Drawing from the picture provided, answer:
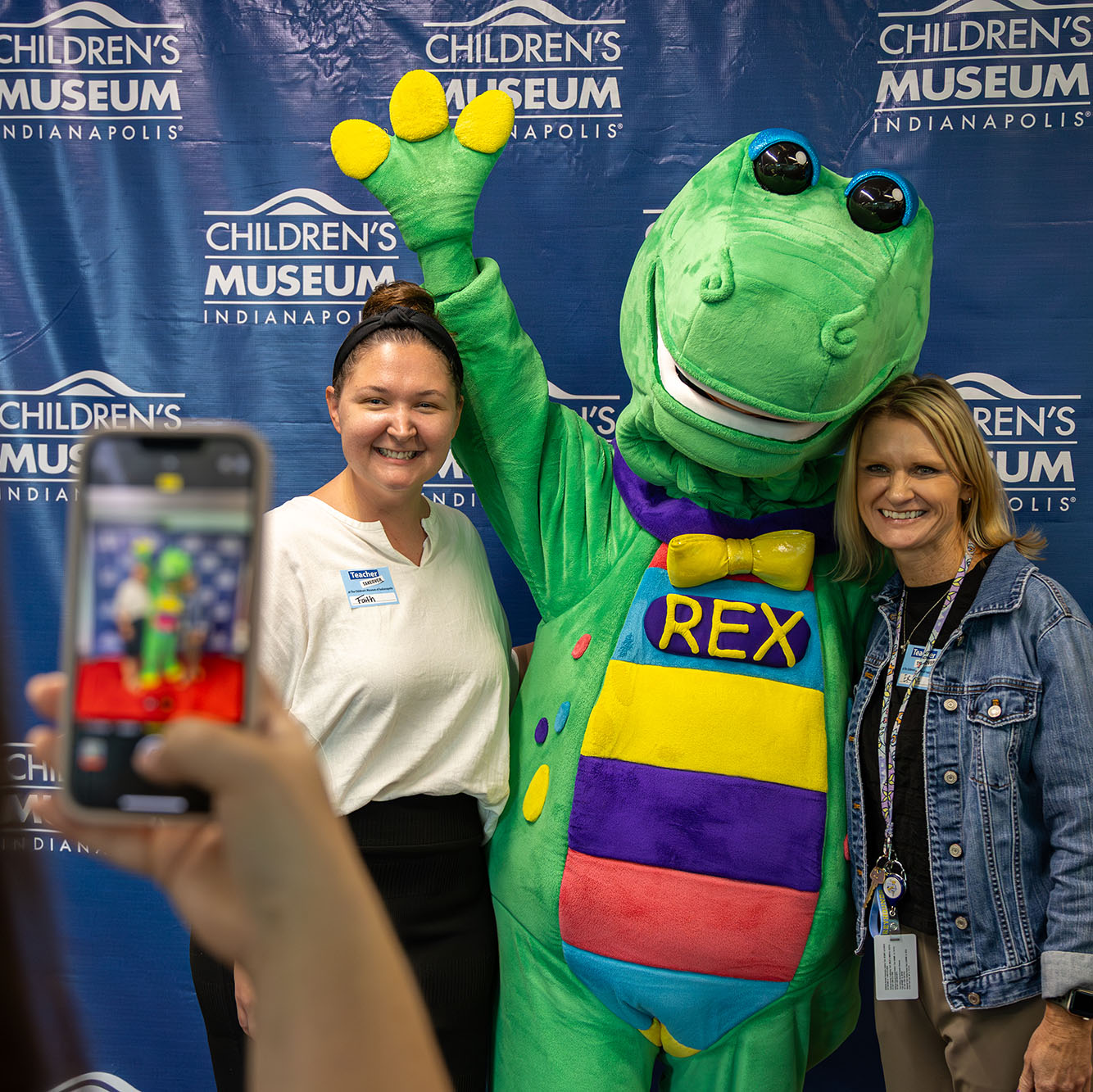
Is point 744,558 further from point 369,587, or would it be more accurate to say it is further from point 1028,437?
point 1028,437

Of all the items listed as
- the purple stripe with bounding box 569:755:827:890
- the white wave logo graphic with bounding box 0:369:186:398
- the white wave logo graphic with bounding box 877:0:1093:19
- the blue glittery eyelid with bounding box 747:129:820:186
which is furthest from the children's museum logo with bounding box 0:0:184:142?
the purple stripe with bounding box 569:755:827:890

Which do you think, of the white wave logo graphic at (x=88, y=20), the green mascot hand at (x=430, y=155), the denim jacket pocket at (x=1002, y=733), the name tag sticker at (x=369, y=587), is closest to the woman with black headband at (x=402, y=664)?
the name tag sticker at (x=369, y=587)

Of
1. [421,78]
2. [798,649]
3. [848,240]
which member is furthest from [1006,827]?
[421,78]

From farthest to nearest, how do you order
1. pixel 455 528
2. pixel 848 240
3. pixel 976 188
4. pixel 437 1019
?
pixel 976 188 < pixel 455 528 < pixel 437 1019 < pixel 848 240

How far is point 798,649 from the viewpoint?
5.59 ft

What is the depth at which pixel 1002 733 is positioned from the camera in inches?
63.9

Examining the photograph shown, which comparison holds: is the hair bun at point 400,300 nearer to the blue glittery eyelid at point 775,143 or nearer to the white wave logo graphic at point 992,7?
the blue glittery eyelid at point 775,143

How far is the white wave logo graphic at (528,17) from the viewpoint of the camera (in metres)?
2.29

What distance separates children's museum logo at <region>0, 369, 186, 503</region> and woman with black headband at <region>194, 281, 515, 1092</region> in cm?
84

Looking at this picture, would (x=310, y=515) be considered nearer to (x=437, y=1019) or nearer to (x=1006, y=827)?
(x=437, y=1019)

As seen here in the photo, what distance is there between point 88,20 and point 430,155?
3.91 feet

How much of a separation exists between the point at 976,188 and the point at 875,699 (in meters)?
1.22

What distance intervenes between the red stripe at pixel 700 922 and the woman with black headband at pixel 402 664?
0.97ft

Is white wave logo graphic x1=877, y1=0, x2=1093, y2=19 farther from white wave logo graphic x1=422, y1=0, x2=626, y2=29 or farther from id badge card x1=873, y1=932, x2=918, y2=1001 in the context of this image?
id badge card x1=873, y1=932, x2=918, y2=1001
